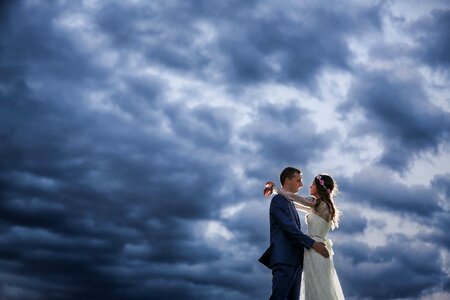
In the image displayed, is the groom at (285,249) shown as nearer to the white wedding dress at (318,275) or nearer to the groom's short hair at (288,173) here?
the white wedding dress at (318,275)

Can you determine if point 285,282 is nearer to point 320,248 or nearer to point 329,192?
point 320,248

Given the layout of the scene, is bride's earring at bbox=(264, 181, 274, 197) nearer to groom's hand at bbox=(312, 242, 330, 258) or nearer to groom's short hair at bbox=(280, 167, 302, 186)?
groom's short hair at bbox=(280, 167, 302, 186)

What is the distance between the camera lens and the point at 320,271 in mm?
12969

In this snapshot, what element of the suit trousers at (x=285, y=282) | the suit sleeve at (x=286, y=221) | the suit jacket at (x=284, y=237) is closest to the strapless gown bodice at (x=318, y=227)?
the suit jacket at (x=284, y=237)

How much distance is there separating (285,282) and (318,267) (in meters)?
0.86

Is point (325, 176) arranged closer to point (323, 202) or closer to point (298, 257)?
point (323, 202)

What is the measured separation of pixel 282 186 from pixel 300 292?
238 centimetres

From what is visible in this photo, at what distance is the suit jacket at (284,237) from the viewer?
1286cm

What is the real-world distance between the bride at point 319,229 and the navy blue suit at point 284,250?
9.6 inches

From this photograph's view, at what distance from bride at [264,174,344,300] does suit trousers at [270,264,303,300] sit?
0.27 metres

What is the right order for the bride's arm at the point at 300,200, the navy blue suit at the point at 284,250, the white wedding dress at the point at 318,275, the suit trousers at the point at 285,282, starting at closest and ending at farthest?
the suit trousers at the point at 285,282 → the navy blue suit at the point at 284,250 → the white wedding dress at the point at 318,275 → the bride's arm at the point at 300,200

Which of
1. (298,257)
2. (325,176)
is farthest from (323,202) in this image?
(298,257)

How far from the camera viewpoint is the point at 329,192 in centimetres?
1373

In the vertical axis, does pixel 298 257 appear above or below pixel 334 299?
above
